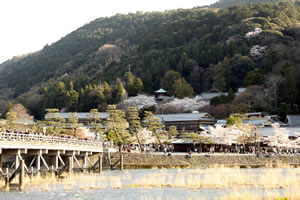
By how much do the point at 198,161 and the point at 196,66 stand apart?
189ft

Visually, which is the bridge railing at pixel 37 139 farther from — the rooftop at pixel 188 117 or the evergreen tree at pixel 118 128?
the rooftop at pixel 188 117

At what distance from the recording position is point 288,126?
67.4 metres

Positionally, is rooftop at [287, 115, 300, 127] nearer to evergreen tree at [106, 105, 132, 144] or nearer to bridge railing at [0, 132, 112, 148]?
evergreen tree at [106, 105, 132, 144]

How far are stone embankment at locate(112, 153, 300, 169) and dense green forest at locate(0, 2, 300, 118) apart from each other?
28.7m

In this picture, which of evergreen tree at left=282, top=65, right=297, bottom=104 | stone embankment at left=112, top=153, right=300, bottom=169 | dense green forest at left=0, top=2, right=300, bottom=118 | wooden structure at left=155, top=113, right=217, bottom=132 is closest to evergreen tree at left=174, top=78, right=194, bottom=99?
dense green forest at left=0, top=2, right=300, bottom=118

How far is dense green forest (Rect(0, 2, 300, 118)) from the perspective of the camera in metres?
85.4

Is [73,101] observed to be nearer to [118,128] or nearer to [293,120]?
[118,128]

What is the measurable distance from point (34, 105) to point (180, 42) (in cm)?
4192

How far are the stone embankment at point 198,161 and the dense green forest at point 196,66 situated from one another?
1130 inches

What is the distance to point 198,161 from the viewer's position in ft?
151

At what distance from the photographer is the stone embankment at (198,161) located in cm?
4553

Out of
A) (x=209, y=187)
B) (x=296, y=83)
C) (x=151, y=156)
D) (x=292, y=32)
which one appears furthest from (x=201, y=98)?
(x=209, y=187)

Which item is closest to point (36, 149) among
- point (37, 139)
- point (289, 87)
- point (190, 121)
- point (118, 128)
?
point (37, 139)

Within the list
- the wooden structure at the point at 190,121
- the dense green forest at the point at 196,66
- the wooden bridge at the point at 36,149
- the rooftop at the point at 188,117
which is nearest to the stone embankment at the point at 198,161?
the wooden bridge at the point at 36,149
